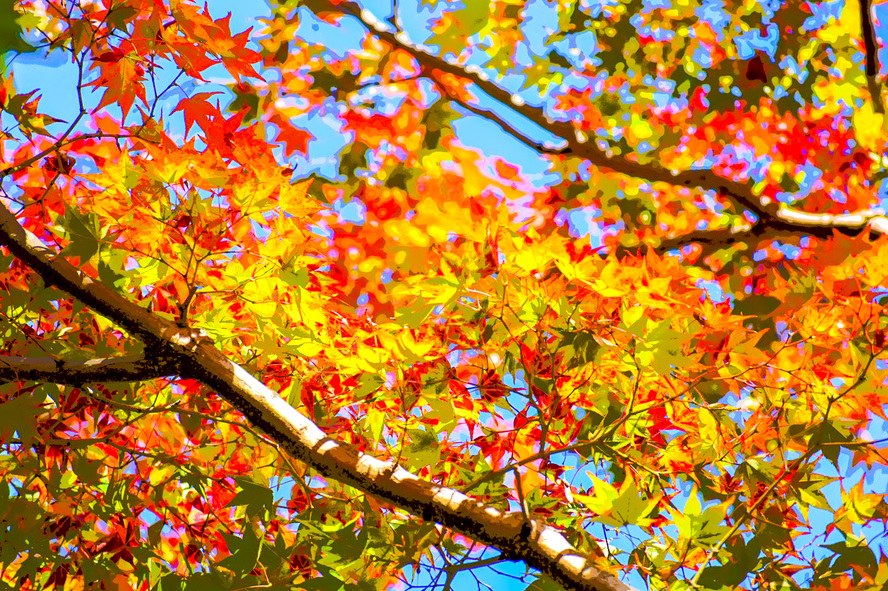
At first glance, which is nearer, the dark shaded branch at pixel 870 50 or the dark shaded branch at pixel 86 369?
the dark shaded branch at pixel 86 369

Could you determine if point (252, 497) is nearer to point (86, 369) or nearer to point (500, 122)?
point (86, 369)

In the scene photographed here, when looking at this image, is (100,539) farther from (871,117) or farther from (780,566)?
(871,117)

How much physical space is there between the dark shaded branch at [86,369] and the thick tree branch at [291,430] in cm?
3

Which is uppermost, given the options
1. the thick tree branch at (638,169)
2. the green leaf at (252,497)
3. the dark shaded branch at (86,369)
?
the thick tree branch at (638,169)

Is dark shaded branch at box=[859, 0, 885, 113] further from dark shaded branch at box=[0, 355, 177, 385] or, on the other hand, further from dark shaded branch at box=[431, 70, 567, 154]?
dark shaded branch at box=[0, 355, 177, 385]

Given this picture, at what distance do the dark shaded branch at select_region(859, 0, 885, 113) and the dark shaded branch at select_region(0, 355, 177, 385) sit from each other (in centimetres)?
281

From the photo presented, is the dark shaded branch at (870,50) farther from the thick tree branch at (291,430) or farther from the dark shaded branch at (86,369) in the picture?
the dark shaded branch at (86,369)

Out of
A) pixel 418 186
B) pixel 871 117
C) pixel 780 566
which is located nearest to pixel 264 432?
pixel 780 566

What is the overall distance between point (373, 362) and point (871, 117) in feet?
8.98

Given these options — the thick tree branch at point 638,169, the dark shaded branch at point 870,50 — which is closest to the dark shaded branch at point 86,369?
the thick tree branch at point 638,169

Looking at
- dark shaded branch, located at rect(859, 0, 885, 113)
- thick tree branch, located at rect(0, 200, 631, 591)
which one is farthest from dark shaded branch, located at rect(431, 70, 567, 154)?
thick tree branch, located at rect(0, 200, 631, 591)

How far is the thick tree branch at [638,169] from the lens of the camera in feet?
8.62

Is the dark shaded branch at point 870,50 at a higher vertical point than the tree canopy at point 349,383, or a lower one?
higher

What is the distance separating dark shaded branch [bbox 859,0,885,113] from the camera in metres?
2.61
